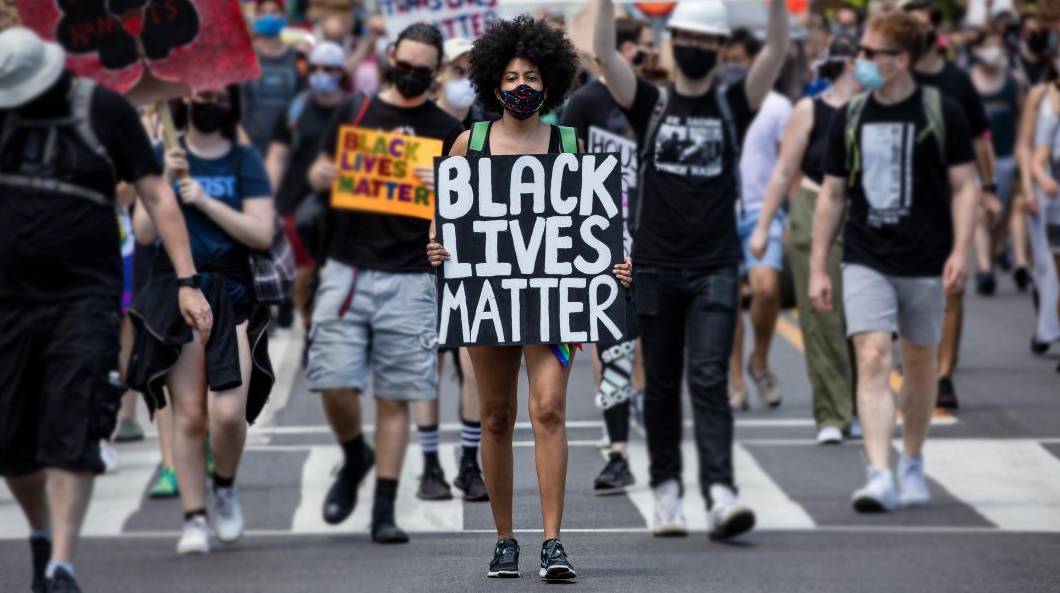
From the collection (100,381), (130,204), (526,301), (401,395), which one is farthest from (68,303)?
(130,204)

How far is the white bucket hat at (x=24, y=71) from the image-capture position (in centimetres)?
755

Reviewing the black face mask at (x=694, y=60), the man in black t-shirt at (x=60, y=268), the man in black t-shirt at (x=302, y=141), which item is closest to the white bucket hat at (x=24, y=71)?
the man in black t-shirt at (x=60, y=268)

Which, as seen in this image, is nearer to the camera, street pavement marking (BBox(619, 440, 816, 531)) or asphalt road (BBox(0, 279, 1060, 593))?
asphalt road (BBox(0, 279, 1060, 593))

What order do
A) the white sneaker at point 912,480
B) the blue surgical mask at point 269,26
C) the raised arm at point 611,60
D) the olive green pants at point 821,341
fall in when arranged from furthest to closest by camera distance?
the blue surgical mask at point 269,26
the olive green pants at point 821,341
the white sneaker at point 912,480
the raised arm at point 611,60

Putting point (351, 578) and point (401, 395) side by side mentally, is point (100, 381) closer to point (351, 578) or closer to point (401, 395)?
point (351, 578)

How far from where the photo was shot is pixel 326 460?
41.0 feet

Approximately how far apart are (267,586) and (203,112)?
198 cm

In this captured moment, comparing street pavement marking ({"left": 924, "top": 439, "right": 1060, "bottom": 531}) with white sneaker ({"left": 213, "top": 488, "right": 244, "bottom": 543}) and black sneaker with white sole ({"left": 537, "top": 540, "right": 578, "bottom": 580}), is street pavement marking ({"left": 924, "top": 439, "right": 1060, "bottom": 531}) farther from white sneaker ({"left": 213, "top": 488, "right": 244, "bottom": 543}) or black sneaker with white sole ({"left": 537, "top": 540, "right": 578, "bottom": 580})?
black sneaker with white sole ({"left": 537, "top": 540, "right": 578, "bottom": 580})

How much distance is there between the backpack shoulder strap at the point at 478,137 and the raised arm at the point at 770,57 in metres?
2.41

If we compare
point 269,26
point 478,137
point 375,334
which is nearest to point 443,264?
point 478,137

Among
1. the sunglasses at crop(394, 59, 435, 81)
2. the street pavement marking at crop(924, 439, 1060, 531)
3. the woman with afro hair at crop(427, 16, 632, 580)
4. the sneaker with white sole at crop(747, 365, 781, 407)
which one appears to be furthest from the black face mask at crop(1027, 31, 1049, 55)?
the woman with afro hair at crop(427, 16, 632, 580)

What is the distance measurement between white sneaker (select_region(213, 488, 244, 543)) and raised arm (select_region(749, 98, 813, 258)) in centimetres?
287

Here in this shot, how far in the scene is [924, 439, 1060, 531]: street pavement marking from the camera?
36.1ft

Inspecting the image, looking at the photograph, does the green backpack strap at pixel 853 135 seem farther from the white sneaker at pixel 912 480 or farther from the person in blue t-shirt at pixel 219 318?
the person in blue t-shirt at pixel 219 318
